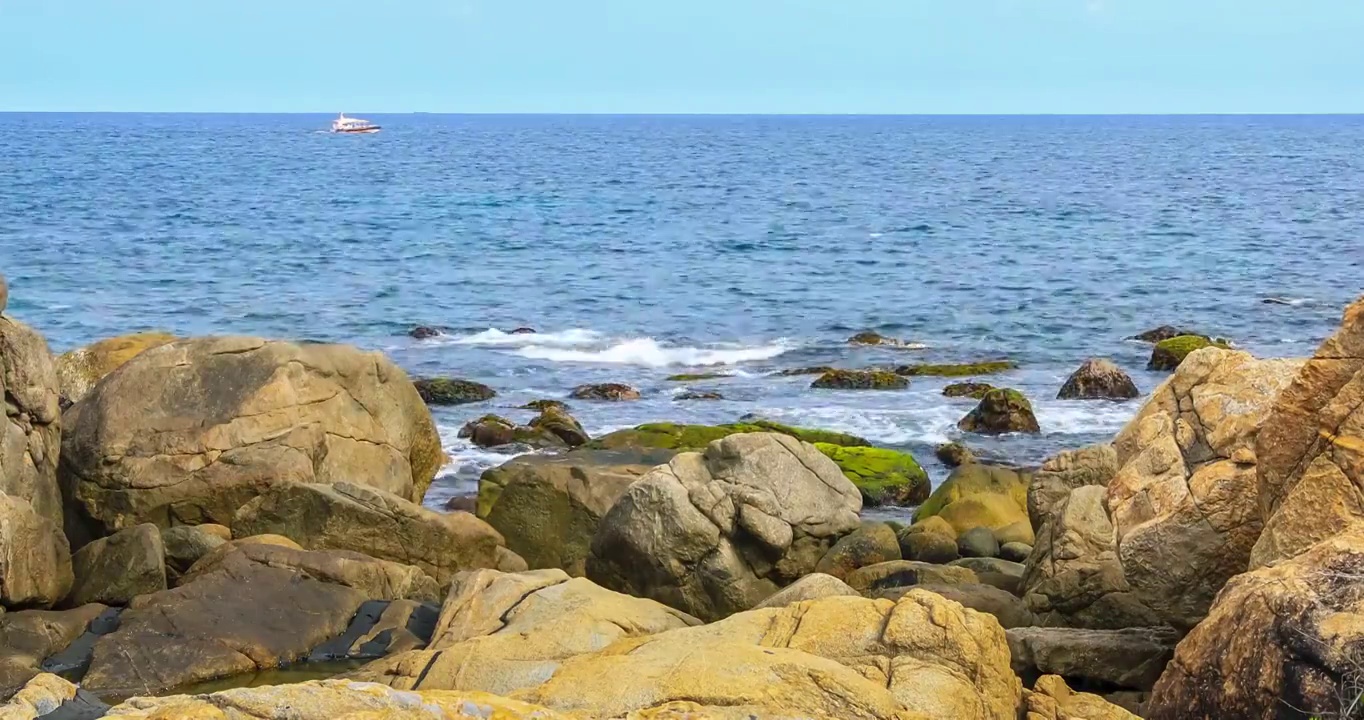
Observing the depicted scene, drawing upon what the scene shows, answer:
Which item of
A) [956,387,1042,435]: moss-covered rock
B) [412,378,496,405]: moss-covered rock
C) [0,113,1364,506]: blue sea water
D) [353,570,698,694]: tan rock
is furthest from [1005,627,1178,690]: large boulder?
[412,378,496,405]: moss-covered rock

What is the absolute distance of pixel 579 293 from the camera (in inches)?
1807

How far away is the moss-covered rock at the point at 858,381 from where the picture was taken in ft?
101

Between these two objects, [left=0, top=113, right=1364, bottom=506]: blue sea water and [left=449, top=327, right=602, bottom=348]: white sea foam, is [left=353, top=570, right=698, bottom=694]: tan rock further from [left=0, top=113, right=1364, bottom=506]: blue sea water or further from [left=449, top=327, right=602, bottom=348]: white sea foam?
[left=449, top=327, right=602, bottom=348]: white sea foam

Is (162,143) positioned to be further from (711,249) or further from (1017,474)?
(1017,474)

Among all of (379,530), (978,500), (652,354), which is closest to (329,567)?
(379,530)

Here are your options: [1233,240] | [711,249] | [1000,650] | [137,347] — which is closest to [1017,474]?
[1000,650]

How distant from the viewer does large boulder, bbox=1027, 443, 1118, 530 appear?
16.2 m

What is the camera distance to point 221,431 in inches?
714

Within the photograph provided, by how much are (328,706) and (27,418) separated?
10773 millimetres

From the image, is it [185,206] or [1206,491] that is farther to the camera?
[185,206]

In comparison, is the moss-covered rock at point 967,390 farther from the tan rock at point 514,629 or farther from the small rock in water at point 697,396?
the tan rock at point 514,629

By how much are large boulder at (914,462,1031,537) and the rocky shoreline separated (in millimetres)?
52

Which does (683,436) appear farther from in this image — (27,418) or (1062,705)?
(1062,705)

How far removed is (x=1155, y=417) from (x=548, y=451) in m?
12.5
